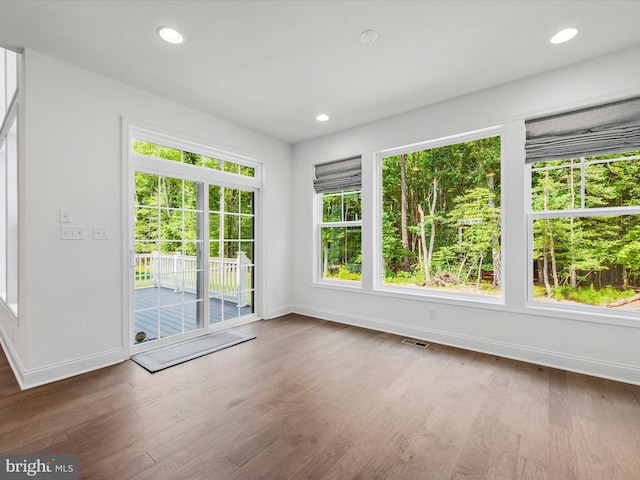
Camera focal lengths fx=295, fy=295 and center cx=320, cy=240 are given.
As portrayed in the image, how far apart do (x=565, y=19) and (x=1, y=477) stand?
14.9 feet

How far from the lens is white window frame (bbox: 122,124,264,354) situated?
9.93 ft

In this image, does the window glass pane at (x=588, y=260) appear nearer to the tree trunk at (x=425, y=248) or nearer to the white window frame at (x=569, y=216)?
the white window frame at (x=569, y=216)

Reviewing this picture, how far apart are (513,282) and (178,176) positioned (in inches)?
153

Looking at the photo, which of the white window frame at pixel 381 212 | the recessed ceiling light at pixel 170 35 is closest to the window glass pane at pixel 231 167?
the recessed ceiling light at pixel 170 35

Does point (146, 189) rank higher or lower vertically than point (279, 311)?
higher

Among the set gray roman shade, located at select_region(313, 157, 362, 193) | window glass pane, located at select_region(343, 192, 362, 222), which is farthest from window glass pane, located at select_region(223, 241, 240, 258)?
window glass pane, located at select_region(343, 192, 362, 222)

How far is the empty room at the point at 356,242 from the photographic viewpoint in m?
1.88

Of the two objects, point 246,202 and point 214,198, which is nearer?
point 214,198

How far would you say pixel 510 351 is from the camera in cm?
304

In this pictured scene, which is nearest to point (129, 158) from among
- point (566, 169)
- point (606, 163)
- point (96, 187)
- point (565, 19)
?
point (96, 187)

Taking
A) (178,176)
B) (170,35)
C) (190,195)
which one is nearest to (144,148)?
(178,176)

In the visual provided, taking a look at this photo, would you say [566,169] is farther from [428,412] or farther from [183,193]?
[183,193]

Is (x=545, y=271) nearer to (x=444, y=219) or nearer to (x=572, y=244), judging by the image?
(x=572, y=244)

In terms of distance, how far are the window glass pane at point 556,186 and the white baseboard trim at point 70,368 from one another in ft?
14.6
